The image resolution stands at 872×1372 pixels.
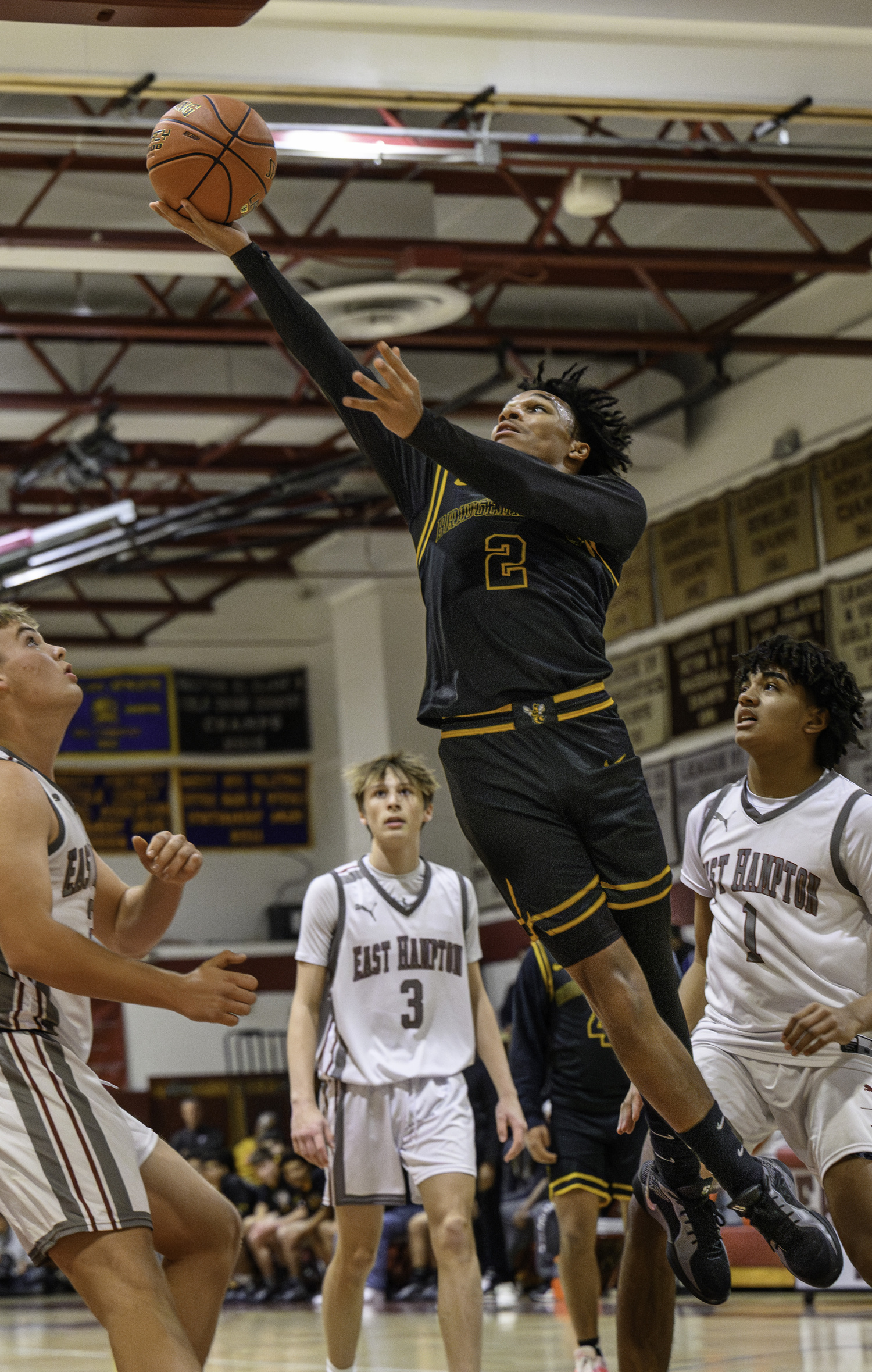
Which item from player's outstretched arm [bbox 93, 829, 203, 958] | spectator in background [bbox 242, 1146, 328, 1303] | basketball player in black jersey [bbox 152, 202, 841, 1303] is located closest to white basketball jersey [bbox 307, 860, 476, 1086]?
player's outstretched arm [bbox 93, 829, 203, 958]

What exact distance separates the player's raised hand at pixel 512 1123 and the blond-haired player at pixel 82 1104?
2.52 m

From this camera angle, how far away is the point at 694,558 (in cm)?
1755

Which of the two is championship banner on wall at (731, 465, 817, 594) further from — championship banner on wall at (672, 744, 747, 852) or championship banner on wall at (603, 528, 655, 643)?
championship banner on wall at (672, 744, 747, 852)

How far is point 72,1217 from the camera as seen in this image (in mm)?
3936

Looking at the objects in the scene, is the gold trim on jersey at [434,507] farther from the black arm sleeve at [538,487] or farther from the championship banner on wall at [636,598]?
the championship banner on wall at [636,598]

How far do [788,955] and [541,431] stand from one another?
5.69 feet

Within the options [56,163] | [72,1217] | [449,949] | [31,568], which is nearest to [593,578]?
[72,1217]

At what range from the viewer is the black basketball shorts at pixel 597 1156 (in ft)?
24.6

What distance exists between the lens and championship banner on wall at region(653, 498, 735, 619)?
17094 mm

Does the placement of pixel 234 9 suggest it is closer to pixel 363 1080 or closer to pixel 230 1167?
pixel 363 1080

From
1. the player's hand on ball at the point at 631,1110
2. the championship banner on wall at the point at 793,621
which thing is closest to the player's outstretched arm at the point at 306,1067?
the player's hand on ball at the point at 631,1110

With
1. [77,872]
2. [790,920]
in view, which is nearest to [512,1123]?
[790,920]

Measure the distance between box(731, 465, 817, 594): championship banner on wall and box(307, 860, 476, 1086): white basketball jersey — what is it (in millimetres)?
9590

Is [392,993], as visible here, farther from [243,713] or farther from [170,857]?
[243,713]
